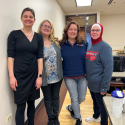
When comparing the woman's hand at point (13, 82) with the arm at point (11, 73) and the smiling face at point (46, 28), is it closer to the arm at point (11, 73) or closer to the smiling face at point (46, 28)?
the arm at point (11, 73)

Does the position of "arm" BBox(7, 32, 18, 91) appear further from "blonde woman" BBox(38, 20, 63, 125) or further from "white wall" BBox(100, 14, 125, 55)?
"white wall" BBox(100, 14, 125, 55)

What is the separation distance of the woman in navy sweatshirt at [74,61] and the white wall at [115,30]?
5.74 m

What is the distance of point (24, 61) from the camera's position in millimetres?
1321

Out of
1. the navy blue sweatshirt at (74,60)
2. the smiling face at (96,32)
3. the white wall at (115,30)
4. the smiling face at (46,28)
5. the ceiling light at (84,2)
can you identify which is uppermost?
the ceiling light at (84,2)

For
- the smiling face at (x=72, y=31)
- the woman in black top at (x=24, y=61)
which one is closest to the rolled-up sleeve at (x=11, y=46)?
the woman in black top at (x=24, y=61)

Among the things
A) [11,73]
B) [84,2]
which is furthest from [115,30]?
[11,73]

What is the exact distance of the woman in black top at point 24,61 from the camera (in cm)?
130

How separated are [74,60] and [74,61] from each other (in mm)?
A: 13

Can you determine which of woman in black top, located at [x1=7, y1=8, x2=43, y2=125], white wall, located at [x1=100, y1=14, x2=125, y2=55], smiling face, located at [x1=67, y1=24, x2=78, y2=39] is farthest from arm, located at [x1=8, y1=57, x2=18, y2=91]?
white wall, located at [x1=100, y1=14, x2=125, y2=55]

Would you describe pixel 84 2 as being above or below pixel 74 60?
above

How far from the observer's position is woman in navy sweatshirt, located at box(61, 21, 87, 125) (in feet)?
5.30

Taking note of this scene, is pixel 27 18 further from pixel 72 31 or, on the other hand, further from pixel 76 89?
pixel 76 89

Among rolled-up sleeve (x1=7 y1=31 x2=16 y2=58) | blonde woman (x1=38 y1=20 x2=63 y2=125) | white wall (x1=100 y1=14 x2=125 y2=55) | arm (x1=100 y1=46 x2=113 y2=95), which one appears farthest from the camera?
white wall (x1=100 y1=14 x2=125 y2=55)

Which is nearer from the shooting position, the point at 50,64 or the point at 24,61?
the point at 24,61
